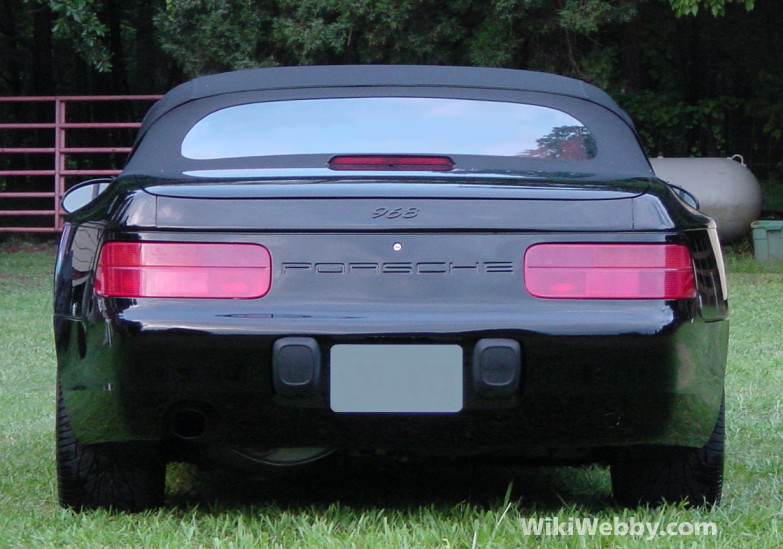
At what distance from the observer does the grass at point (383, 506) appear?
9.39 feet

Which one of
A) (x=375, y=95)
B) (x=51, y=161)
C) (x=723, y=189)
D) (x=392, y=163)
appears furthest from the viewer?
(x=51, y=161)

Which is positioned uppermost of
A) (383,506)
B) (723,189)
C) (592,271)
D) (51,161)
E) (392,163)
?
(51,161)

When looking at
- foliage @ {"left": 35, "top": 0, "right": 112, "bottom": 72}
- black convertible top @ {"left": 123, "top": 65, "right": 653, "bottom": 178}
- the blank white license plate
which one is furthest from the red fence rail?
the blank white license plate

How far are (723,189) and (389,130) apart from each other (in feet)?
39.6

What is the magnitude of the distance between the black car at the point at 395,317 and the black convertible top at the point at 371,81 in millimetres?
664

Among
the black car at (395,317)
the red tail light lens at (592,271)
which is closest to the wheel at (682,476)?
the black car at (395,317)

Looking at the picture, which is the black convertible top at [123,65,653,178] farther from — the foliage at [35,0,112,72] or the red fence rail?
the foliage at [35,0,112,72]

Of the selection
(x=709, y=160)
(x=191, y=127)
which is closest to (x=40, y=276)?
(x=709, y=160)

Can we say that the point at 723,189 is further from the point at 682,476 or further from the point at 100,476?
the point at 100,476

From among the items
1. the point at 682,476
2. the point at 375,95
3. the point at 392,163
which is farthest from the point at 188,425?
the point at 682,476

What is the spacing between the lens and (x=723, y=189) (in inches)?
577

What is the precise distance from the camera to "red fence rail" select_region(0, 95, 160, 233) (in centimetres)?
1538

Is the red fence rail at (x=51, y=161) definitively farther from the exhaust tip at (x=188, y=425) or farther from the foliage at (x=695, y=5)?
the exhaust tip at (x=188, y=425)

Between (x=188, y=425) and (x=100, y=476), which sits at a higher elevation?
(x=188, y=425)
